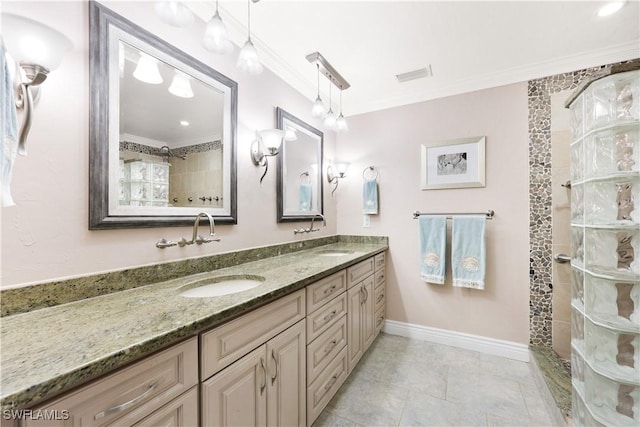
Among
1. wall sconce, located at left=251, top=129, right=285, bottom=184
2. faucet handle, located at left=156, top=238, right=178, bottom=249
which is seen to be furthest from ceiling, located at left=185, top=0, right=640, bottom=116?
faucet handle, located at left=156, top=238, right=178, bottom=249

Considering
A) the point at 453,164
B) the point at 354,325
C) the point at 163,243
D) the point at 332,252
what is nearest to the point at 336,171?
the point at 332,252

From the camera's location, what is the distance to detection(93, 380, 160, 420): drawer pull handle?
610mm

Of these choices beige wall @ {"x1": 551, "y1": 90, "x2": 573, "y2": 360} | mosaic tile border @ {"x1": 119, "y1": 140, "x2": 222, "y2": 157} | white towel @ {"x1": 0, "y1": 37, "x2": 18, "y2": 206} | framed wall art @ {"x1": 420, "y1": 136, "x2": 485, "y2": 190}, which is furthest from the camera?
framed wall art @ {"x1": 420, "y1": 136, "x2": 485, "y2": 190}

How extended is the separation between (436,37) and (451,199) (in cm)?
130

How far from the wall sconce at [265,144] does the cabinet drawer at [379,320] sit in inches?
66.6

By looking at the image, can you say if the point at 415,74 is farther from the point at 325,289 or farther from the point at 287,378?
the point at 287,378

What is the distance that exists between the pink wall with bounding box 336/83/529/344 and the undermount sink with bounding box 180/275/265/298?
163 centimetres

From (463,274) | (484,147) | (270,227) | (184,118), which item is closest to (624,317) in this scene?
(463,274)

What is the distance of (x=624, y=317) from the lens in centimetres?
113

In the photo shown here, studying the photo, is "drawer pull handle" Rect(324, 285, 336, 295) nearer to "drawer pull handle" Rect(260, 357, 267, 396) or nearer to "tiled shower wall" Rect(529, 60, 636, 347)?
"drawer pull handle" Rect(260, 357, 267, 396)

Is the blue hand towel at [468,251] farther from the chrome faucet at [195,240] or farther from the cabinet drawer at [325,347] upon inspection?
the chrome faucet at [195,240]

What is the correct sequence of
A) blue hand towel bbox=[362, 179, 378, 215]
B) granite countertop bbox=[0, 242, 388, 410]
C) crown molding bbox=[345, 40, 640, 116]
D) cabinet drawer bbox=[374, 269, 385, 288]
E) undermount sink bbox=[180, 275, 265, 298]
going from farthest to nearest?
blue hand towel bbox=[362, 179, 378, 215], cabinet drawer bbox=[374, 269, 385, 288], crown molding bbox=[345, 40, 640, 116], undermount sink bbox=[180, 275, 265, 298], granite countertop bbox=[0, 242, 388, 410]

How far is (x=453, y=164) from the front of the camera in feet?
7.77

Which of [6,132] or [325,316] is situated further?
[325,316]
